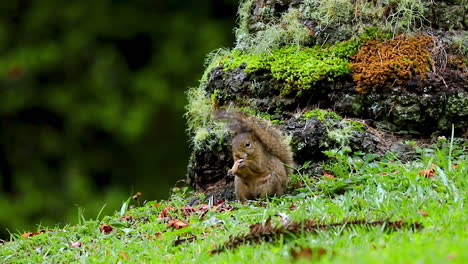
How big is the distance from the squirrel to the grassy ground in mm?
147

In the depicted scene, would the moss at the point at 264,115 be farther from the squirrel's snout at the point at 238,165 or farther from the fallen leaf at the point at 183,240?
the fallen leaf at the point at 183,240

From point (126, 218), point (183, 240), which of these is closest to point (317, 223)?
point (183, 240)

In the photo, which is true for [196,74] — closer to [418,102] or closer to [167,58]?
[167,58]

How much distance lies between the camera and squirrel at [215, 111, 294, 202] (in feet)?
15.5

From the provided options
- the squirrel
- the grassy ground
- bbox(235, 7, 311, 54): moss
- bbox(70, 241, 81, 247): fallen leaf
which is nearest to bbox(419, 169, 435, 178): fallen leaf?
the grassy ground

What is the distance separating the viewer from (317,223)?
325 cm

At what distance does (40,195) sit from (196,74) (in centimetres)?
201

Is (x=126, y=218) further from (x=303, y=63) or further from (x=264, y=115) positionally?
(x=303, y=63)

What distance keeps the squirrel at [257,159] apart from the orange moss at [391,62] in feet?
2.87

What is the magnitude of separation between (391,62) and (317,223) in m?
2.35

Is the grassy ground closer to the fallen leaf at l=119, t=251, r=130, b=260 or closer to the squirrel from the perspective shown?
the fallen leaf at l=119, t=251, r=130, b=260

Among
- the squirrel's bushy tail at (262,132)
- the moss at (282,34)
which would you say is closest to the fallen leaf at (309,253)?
the squirrel's bushy tail at (262,132)

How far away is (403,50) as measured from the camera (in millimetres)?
5277

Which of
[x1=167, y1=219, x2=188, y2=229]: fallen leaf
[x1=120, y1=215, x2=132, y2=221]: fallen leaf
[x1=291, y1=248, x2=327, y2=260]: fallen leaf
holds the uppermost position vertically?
[x1=291, y1=248, x2=327, y2=260]: fallen leaf
